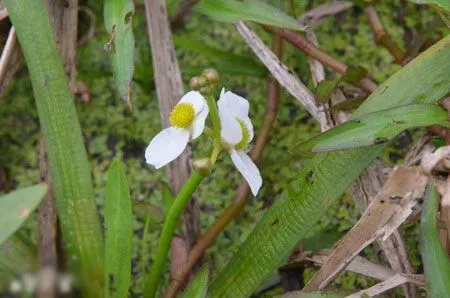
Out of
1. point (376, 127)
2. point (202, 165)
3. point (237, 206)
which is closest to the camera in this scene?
point (202, 165)

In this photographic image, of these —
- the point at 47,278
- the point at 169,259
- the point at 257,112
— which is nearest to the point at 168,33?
the point at 257,112

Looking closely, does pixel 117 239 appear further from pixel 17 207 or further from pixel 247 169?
pixel 17 207

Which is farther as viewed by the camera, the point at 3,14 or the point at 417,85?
the point at 3,14

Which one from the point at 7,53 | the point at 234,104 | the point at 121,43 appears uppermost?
the point at 7,53

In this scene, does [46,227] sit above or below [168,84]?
below

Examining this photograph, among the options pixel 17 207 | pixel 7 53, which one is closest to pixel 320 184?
pixel 17 207
